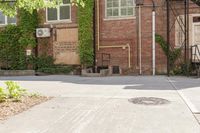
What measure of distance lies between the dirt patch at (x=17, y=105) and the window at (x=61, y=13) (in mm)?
12122

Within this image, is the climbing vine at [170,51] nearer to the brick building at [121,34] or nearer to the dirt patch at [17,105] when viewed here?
the brick building at [121,34]

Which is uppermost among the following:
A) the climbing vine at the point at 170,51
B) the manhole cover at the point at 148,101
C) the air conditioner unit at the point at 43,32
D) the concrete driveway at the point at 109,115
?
the air conditioner unit at the point at 43,32

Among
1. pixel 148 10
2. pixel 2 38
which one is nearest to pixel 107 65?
pixel 148 10

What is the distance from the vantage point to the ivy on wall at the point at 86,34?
62.9ft

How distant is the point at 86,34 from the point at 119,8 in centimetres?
261

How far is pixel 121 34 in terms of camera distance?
1905 centimetres

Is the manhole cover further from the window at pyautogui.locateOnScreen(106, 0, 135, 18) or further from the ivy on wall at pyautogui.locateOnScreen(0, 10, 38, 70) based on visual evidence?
the ivy on wall at pyautogui.locateOnScreen(0, 10, 38, 70)

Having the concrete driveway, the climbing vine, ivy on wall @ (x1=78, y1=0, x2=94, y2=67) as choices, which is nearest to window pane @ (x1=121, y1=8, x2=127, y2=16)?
ivy on wall @ (x1=78, y1=0, x2=94, y2=67)

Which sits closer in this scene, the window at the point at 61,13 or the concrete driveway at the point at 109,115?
the concrete driveway at the point at 109,115

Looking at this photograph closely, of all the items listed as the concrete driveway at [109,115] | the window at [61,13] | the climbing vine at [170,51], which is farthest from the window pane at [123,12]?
the concrete driveway at [109,115]

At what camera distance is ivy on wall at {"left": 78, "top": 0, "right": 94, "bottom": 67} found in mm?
19172

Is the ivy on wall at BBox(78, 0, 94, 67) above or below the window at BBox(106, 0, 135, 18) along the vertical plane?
below

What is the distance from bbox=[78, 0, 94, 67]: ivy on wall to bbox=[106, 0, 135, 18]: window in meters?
1.13

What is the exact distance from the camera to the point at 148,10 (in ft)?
61.0
